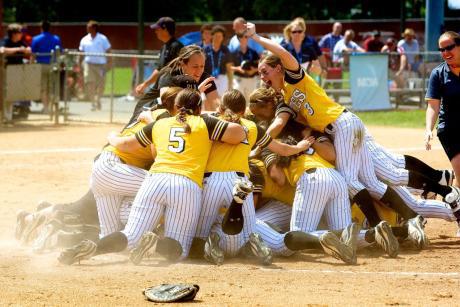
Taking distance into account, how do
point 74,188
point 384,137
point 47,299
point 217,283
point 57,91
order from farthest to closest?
point 57,91, point 384,137, point 74,188, point 217,283, point 47,299

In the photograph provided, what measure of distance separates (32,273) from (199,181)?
1.49 m

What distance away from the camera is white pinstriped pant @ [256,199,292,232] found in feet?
29.9

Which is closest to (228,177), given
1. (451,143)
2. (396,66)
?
(451,143)

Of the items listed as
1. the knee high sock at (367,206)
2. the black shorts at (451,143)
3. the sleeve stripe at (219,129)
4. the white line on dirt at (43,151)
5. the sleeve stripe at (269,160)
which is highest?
the sleeve stripe at (219,129)

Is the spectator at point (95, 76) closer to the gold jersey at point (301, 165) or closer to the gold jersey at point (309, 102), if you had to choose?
the gold jersey at point (309, 102)

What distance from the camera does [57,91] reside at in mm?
20031

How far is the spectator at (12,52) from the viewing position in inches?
775

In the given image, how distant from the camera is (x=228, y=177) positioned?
329 inches

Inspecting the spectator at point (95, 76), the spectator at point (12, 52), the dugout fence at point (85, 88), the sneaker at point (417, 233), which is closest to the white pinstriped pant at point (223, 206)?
the sneaker at point (417, 233)

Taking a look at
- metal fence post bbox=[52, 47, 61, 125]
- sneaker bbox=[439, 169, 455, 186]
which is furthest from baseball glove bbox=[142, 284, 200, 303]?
metal fence post bbox=[52, 47, 61, 125]

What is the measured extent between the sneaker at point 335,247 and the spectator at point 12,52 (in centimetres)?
1229

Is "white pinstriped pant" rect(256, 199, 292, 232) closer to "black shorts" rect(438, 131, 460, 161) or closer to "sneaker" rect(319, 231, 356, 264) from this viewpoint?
"sneaker" rect(319, 231, 356, 264)

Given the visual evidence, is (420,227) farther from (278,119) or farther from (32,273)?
(32,273)

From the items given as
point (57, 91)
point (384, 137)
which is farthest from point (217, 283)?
point (57, 91)
